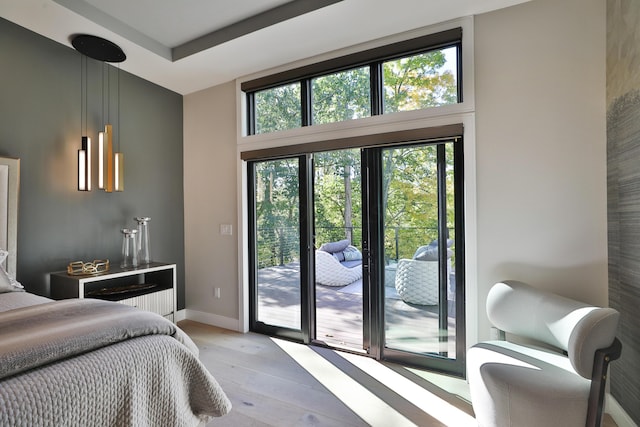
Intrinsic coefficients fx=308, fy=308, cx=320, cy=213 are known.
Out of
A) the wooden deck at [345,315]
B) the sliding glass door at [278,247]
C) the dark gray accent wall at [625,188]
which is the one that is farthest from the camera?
the sliding glass door at [278,247]

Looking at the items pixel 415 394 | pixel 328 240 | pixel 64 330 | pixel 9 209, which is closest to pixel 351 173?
pixel 328 240

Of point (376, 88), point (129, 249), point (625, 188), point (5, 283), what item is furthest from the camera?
point (129, 249)

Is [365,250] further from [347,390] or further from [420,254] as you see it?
[347,390]

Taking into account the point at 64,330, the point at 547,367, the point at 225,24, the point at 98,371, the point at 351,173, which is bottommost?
the point at 547,367

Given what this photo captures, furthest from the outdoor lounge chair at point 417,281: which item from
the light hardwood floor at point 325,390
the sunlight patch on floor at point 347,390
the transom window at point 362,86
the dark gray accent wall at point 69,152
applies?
the dark gray accent wall at point 69,152

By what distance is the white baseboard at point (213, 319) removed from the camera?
3.30 meters

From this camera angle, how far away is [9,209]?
7.53 feet

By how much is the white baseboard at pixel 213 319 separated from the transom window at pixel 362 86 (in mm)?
2033

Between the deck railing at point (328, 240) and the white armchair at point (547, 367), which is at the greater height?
the deck railing at point (328, 240)

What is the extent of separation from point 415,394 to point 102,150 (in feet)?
10.5

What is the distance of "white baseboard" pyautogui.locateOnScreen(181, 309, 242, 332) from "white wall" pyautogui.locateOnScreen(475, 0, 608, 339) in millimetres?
2365

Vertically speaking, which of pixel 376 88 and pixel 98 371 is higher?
pixel 376 88

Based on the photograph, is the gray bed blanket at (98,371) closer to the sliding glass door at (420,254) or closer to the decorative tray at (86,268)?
the decorative tray at (86,268)

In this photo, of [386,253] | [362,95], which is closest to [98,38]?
[362,95]
